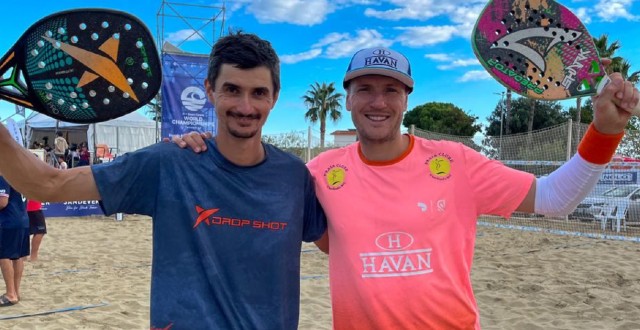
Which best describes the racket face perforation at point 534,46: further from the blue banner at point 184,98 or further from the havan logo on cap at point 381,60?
the blue banner at point 184,98

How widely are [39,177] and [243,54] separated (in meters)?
0.81

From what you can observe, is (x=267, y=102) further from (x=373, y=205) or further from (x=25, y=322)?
(x=25, y=322)

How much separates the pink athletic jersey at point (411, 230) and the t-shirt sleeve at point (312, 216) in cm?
4

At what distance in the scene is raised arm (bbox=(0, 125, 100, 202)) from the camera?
5.53ft

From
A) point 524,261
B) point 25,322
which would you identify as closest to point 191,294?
point 25,322

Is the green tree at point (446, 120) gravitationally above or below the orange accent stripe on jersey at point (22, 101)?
above

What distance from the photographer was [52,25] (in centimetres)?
194

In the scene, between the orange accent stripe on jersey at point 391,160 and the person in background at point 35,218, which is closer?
the orange accent stripe on jersey at point 391,160

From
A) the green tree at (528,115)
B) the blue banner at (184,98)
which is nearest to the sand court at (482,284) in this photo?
the blue banner at (184,98)

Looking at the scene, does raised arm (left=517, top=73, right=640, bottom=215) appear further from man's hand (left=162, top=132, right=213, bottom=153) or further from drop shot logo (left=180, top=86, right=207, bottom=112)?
drop shot logo (left=180, top=86, right=207, bottom=112)

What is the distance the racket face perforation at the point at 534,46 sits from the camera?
7.21 ft

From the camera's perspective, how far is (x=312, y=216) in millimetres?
2129

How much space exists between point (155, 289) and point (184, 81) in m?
9.25

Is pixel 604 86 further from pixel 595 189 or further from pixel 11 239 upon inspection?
pixel 595 189
